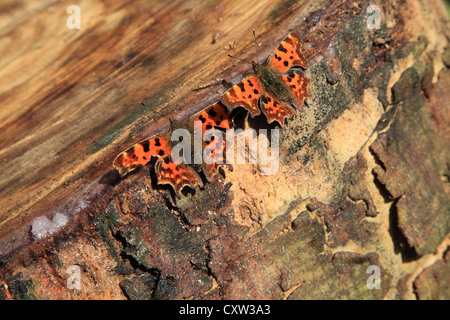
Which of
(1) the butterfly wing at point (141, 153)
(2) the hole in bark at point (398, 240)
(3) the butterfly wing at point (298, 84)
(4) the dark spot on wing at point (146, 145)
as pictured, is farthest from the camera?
(2) the hole in bark at point (398, 240)

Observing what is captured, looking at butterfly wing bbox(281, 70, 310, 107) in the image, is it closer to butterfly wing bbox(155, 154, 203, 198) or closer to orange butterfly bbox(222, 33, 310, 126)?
orange butterfly bbox(222, 33, 310, 126)

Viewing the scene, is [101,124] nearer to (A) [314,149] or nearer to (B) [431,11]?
(A) [314,149]

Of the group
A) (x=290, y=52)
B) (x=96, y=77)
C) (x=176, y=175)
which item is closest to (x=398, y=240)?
(x=290, y=52)

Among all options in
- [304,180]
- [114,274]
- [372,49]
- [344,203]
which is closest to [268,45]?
[372,49]

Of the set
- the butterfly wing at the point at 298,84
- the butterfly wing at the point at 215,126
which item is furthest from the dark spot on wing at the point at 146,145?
the butterfly wing at the point at 298,84

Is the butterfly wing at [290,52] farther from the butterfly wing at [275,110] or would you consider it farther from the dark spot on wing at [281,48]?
the butterfly wing at [275,110]

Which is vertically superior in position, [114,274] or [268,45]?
[268,45]

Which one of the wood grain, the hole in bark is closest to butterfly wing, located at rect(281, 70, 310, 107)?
the wood grain
